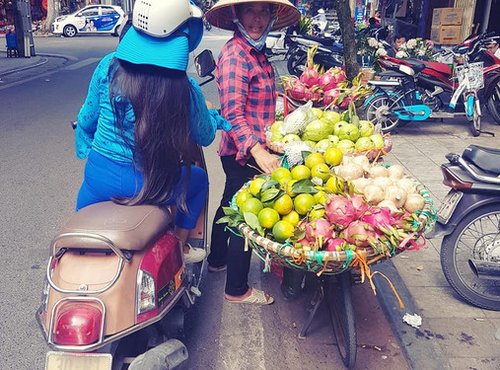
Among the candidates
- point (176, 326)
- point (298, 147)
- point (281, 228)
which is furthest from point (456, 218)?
point (176, 326)

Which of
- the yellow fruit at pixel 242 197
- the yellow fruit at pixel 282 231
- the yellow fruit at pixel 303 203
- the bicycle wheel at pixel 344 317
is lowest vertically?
the bicycle wheel at pixel 344 317

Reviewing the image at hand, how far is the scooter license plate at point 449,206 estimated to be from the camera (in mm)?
3117

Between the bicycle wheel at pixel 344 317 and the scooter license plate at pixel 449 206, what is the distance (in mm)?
898

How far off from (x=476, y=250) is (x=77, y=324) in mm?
2507

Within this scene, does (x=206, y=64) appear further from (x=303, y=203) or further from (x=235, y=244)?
(x=235, y=244)

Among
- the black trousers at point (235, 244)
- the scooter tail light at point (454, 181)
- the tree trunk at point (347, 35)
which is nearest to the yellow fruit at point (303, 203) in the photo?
the black trousers at point (235, 244)

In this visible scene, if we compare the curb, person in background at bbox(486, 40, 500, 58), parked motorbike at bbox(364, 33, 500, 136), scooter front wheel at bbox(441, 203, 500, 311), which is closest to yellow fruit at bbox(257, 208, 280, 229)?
the curb

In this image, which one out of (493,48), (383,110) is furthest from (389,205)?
(493,48)

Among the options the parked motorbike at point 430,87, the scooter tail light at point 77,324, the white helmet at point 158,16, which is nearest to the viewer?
the scooter tail light at point 77,324

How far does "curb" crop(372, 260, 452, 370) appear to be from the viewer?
9.11 feet

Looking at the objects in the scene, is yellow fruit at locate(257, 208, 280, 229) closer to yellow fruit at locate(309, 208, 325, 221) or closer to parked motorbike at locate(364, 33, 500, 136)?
yellow fruit at locate(309, 208, 325, 221)

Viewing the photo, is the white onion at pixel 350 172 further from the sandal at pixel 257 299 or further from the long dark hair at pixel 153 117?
the sandal at pixel 257 299

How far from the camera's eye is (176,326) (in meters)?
2.38

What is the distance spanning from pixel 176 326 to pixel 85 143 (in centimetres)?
102
